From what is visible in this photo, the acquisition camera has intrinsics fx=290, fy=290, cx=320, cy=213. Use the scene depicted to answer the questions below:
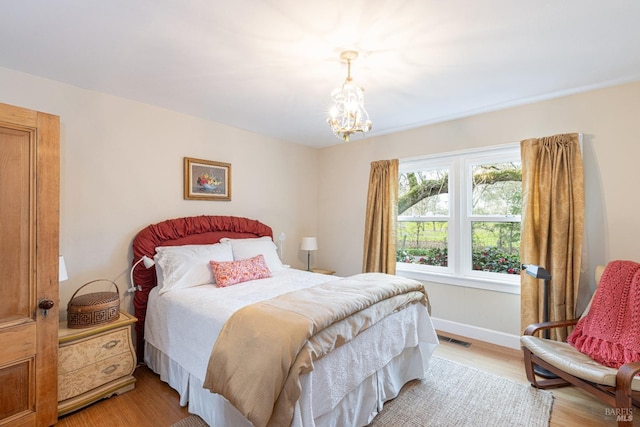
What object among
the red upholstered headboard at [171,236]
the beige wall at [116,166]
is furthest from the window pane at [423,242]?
the beige wall at [116,166]

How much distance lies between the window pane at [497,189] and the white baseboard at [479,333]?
4.17 feet

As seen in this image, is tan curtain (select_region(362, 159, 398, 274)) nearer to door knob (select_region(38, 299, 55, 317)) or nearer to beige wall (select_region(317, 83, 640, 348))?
beige wall (select_region(317, 83, 640, 348))

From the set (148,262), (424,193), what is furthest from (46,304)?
(424,193)

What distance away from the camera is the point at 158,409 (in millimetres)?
2084

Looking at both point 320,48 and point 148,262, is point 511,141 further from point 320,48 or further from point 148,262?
point 148,262

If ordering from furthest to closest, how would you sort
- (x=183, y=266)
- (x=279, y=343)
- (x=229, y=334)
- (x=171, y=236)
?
(x=171, y=236) → (x=183, y=266) → (x=229, y=334) → (x=279, y=343)

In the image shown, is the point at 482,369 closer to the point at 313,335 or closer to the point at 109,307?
the point at 313,335

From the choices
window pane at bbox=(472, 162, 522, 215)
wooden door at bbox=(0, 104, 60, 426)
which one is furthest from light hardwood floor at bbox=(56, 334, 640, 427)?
window pane at bbox=(472, 162, 522, 215)

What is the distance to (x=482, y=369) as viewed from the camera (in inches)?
103

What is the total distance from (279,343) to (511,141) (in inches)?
117

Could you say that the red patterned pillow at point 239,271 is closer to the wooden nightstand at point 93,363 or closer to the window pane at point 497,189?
the wooden nightstand at point 93,363

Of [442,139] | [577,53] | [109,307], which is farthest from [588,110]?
[109,307]

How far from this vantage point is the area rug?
6.37ft

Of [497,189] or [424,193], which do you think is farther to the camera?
[424,193]
